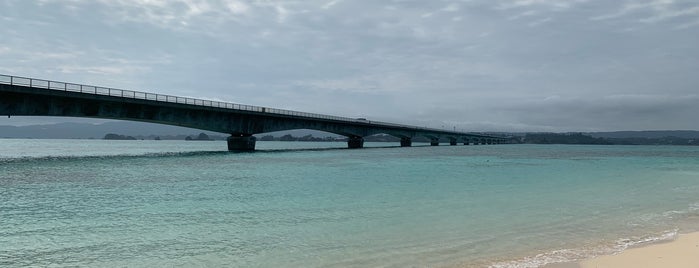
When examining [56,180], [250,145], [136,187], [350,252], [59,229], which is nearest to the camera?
[350,252]

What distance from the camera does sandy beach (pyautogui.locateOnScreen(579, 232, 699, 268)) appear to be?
899 cm

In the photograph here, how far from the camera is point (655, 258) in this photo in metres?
9.56

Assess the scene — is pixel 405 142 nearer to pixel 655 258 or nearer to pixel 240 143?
pixel 240 143

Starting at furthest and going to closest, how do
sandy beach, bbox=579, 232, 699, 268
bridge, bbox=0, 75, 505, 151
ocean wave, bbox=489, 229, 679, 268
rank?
bridge, bbox=0, 75, 505, 151, ocean wave, bbox=489, 229, 679, 268, sandy beach, bbox=579, 232, 699, 268

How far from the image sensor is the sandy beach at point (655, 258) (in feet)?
29.5

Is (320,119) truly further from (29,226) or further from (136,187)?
(29,226)

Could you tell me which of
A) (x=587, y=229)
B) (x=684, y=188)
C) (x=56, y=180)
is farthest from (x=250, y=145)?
(x=587, y=229)

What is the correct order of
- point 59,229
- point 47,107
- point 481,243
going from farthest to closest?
point 47,107 → point 59,229 → point 481,243

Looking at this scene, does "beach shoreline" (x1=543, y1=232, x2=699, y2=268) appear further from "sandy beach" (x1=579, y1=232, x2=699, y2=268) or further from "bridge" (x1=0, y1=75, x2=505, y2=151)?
"bridge" (x1=0, y1=75, x2=505, y2=151)

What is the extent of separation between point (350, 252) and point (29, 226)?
9.55m

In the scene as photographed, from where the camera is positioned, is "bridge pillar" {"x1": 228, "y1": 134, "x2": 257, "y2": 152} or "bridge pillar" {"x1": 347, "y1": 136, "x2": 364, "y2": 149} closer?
"bridge pillar" {"x1": 228, "y1": 134, "x2": 257, "y2": 152}

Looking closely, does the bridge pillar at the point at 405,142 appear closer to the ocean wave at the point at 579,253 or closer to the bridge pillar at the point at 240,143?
the bridge pillar at the point at 240,143

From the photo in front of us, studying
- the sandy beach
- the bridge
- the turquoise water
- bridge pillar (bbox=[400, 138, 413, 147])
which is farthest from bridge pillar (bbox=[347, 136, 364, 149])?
the sandy beach

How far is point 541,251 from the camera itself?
10.5 metres
